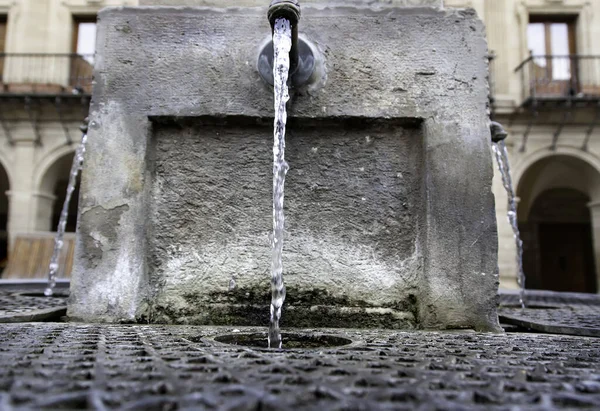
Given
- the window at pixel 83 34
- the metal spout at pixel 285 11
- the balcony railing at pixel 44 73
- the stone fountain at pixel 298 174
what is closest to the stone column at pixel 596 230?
the stone fountain at pixel 298 174

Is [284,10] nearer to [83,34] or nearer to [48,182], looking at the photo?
[48,182]

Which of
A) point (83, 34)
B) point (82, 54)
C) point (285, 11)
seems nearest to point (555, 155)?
point (82, 54)

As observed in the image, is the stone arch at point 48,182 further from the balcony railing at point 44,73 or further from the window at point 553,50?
the window at point 553,50

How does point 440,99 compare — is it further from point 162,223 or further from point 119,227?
point 119,227

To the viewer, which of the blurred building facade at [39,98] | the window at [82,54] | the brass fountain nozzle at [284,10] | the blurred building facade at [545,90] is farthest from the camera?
the window at [82,54]

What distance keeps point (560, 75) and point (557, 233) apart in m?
5.18

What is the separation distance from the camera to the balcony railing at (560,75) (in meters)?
11.2

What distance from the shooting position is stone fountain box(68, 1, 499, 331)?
2104 mm

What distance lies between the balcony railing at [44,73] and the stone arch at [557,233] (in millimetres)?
11002

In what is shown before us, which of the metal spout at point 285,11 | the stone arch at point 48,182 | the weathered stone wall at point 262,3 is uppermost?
the stone arch at point 48,182

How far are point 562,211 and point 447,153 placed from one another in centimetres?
1453

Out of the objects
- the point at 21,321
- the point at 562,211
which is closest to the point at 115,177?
the point at 21,321

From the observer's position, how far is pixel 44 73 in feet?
38.9

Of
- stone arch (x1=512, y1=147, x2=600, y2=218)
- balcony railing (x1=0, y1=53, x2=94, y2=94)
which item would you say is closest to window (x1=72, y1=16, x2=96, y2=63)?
balcony railing (x1=0, y1=53, x2=94, y2=94)
